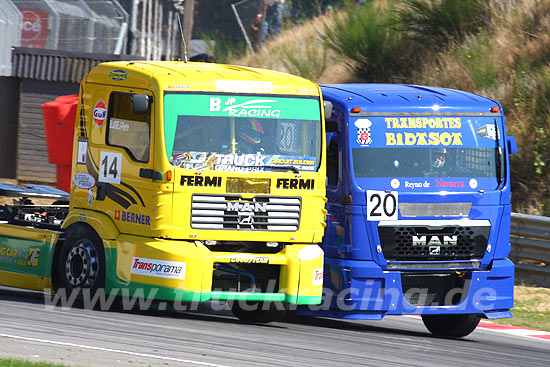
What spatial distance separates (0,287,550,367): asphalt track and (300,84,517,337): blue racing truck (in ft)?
1.51

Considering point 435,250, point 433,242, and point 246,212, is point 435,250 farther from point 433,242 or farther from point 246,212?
point 246,212

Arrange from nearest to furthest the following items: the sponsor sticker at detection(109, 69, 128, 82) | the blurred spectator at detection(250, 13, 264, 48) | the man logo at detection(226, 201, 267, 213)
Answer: the man logo at detection(226, 201, 267, 213) → the sponsor sticker at detection(109, 69, 128, 82) → the blurred spectator at detection(250, 13, 264, 48)

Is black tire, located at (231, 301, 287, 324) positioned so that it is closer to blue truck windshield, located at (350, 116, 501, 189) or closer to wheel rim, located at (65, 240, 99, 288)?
wheel rim, located at (65, 240, 99, 288)

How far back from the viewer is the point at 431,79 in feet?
68.1

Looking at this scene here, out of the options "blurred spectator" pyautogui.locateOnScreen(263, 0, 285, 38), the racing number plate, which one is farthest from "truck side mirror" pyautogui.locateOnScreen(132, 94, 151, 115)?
"blurred spectator" pyautogui.locateOnScreen(263, 0, 285, 38)

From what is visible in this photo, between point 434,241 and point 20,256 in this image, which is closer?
point 434,241

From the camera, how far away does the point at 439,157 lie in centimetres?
1076

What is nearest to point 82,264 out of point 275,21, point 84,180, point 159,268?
point 84,180

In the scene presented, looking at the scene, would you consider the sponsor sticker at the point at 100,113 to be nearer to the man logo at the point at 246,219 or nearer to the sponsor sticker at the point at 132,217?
the sponsor sticker at the point at 132,217

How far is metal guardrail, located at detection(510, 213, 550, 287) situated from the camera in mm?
14406

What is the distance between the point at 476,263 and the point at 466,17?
40.2 ft

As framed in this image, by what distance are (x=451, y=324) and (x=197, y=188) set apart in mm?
3500

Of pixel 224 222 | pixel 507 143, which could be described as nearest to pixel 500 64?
pixel 507 143

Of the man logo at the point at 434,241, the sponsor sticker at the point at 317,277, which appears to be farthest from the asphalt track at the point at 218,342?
the man logo at the point at 434,241
